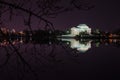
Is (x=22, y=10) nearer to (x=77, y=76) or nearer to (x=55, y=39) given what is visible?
(x=55, y=39)

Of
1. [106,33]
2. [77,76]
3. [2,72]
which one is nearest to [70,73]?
[77,76]

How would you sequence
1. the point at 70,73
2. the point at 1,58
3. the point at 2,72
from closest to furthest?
the point at 2,72, the point at 70,73, the point at 1,58

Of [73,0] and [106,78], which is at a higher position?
[73,0]

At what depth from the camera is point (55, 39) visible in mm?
3744

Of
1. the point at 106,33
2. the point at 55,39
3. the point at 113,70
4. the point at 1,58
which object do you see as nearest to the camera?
the point at 55,39

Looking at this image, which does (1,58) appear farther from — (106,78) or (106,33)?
(106,33)

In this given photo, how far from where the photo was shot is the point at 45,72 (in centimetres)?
1714

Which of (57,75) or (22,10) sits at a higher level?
(22,10)

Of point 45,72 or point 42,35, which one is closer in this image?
point 42,35

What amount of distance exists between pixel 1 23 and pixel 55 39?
79 cm

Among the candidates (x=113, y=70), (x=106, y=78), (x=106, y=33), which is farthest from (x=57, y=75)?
(x=106, y=33)

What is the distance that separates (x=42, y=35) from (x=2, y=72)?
40.7 ft

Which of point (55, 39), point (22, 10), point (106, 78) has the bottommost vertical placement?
point (106, 78)

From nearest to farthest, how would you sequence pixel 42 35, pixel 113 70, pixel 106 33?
pixel 42 35
pixel 113 70
pixel 106 33
